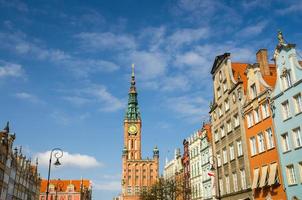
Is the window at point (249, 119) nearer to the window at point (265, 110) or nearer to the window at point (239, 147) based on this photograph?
the window at point (265, 110)

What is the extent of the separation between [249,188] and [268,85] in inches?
449

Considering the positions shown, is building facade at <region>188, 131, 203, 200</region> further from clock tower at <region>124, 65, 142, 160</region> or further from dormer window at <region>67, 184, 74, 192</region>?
clock tower at <region>124, 65, 142, 160</region>

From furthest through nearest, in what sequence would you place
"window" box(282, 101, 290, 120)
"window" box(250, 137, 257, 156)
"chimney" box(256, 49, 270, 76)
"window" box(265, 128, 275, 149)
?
"chimney" box(256, 49, 270, 76) < "window" box(250, 137, 257, 156) < "window" box(265, 128, 275, 149) < "window" box(282, 101, 290, 120)

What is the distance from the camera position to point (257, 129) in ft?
125

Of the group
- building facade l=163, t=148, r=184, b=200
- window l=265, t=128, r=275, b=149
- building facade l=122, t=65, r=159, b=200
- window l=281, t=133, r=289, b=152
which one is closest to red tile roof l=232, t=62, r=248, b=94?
window l=265, t=128, r=275, b=149

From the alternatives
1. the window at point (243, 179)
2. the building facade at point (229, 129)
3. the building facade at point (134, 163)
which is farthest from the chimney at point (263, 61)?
the building facade at point (134, 163)

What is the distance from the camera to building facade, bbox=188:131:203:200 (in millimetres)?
→ 60219

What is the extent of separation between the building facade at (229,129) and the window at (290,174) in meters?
7.20

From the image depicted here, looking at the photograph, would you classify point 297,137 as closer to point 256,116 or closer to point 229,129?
point 256,116

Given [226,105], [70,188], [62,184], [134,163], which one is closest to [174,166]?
[226,105]

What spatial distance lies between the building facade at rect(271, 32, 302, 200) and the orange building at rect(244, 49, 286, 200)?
3.77 ft

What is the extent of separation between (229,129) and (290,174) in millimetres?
14194

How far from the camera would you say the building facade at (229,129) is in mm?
41188

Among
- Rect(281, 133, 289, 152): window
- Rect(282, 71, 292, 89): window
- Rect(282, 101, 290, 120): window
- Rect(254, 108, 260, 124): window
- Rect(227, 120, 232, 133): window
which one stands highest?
Rect(282, 71, 292, 89): window
